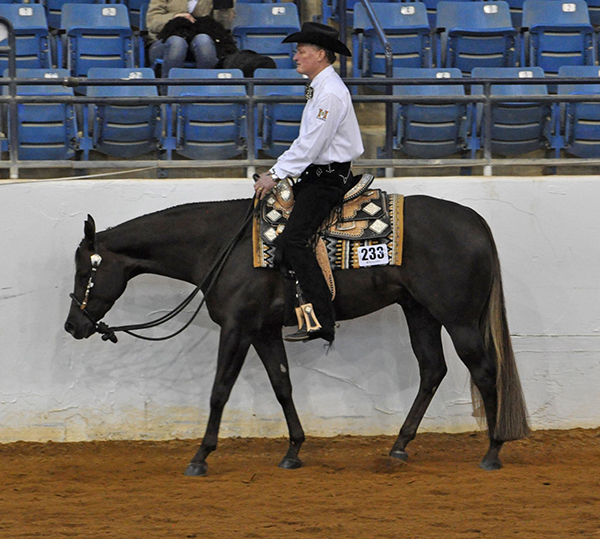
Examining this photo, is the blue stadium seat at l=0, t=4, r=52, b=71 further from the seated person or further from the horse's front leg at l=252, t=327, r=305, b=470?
the horse's front leg at l=252, t=327, r=305, b=470

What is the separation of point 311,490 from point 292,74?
378 cm

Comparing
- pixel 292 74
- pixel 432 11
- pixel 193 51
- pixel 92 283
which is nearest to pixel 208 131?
pixel 292 74

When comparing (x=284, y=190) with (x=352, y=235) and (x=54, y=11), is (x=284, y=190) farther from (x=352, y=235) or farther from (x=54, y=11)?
(x=54, y=11)

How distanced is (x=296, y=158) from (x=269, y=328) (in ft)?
4.05

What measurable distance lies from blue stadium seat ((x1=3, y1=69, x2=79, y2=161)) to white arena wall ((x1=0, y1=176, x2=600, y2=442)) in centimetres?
46

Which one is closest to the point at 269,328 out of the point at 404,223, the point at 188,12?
the point at 404,223

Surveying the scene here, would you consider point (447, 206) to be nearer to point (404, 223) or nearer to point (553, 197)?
point (404, 223)

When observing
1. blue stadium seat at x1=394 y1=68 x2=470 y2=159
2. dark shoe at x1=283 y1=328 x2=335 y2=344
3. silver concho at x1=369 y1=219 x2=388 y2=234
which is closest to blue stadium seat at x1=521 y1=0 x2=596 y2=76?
blue stadium seat at x1=394 y1=68 x2=470 y2=159

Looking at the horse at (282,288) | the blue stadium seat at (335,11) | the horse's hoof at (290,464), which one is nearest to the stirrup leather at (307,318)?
the horse at (282,288)

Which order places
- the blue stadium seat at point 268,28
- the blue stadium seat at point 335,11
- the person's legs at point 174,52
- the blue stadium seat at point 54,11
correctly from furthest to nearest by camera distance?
the blue stadium seat at point 335,11
the blue stadium seat at point 54,11
the blue stadium seat at point 268,28
the person's legs at point 174,52

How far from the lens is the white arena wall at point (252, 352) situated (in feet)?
22.4

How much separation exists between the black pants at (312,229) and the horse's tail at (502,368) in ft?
3.59

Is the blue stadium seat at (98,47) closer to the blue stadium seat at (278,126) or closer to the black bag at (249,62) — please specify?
the black bag at (249,62)

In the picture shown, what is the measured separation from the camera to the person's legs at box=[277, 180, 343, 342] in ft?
19.2
